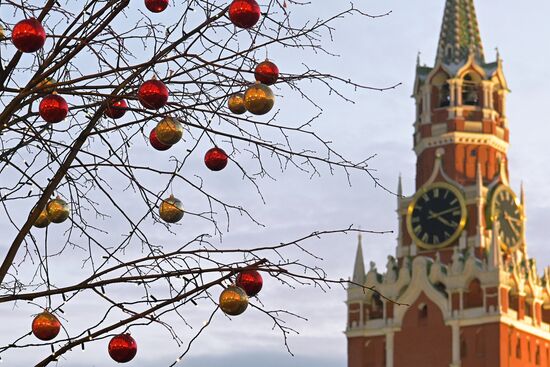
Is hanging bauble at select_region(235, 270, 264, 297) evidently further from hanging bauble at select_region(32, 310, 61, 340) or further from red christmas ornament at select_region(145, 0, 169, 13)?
red christmas ornament at select_region(145, 0, 169, 13)

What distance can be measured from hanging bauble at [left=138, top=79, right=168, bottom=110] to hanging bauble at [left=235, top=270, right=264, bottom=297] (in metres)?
1.02

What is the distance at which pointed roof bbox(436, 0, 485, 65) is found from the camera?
5938 centimetres

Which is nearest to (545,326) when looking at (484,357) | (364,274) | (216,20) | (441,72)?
(484,357)

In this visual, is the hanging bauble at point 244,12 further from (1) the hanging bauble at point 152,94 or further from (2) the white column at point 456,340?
(2) the white column at point 456,340

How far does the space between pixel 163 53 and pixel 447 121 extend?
52281mm

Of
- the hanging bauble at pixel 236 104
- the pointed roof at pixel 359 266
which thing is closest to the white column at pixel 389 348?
the pointed roof at pixel 359 266

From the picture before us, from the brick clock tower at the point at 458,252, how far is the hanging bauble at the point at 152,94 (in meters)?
48.0

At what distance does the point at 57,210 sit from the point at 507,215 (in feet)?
167

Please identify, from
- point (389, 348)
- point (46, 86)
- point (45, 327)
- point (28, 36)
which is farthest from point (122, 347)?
point (389, 348)

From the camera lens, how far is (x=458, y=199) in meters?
56.8

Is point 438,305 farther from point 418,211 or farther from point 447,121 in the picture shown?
point 447,121

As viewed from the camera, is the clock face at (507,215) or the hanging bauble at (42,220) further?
the clock face at (507,215)

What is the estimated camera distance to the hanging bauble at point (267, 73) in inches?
301

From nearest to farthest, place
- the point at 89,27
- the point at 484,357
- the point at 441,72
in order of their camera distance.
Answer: the point at 89,27, the point at 484,357, the point at 441,72
